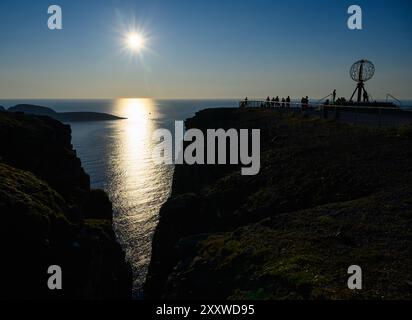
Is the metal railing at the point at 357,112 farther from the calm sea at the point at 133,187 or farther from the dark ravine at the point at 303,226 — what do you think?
the calm sea at the point at 133,187

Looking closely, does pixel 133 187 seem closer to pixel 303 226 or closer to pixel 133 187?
pixel 133 187

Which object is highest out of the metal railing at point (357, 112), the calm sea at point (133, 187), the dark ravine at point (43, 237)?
the metal railing at point (357, 112)

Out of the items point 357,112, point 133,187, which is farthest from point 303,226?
point 133,187

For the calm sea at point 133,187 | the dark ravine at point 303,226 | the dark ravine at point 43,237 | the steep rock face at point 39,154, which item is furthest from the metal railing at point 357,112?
the calm sea at point 133,187

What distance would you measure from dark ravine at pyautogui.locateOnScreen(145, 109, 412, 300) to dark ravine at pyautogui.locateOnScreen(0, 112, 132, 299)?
4632mm

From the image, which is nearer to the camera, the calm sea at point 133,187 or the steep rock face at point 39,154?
the steep rock face at point 39,154

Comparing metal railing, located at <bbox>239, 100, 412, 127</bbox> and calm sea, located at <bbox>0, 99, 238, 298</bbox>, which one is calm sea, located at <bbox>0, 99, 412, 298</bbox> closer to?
calm sea, located at <bbox>0, 99, 238, 298</bbox>

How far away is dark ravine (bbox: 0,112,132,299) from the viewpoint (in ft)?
53.1

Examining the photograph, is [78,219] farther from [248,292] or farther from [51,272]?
[248,292]

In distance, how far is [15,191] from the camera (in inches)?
765

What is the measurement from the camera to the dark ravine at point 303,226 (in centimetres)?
830

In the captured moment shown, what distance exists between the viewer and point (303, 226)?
11.5m

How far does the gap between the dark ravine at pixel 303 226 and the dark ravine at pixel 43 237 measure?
4.63 meters

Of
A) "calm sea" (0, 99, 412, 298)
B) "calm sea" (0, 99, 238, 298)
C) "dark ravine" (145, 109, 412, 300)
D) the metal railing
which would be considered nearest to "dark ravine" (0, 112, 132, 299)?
"dark ravine" (145, 109, 412, 300)
